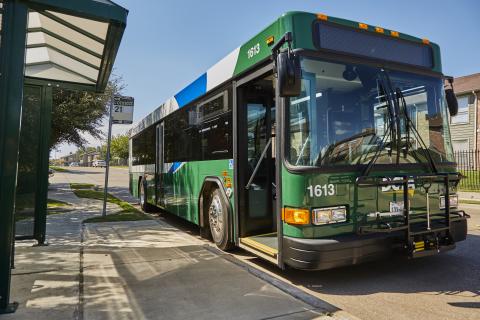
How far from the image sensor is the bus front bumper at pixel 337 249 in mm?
4012

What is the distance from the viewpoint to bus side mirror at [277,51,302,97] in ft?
12.8

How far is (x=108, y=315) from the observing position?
3.63 m

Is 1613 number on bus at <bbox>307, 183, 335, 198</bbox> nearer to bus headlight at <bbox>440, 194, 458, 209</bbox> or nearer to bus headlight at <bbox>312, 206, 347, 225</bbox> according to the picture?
bus headlight at <bbox>312, 206, 347, 225</bbox>

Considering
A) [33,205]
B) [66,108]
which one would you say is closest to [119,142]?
[66,108]

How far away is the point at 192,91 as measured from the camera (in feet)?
24.3

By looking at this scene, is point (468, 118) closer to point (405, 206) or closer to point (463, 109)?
point (463, 109)

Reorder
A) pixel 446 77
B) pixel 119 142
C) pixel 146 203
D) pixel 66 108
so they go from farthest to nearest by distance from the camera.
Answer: pixel 119 142, pixel 66 108, pixel 146 203, pixel 446 77

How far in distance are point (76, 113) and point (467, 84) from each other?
24512mm

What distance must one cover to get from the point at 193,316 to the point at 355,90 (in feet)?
10.2

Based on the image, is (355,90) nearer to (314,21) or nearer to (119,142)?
(314,21)

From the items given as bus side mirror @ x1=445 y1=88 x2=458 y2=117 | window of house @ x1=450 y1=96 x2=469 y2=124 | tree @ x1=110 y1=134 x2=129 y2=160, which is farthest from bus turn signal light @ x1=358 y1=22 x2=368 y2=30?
tree @ x1=110 y1=134 x2=129 y2=160

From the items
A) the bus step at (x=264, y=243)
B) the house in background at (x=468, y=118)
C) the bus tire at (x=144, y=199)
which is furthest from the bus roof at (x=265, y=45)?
the house in background at (x=468, y=118)

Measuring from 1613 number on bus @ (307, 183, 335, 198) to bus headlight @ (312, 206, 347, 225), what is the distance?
0.54 ft

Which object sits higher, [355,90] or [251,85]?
[251,85]
